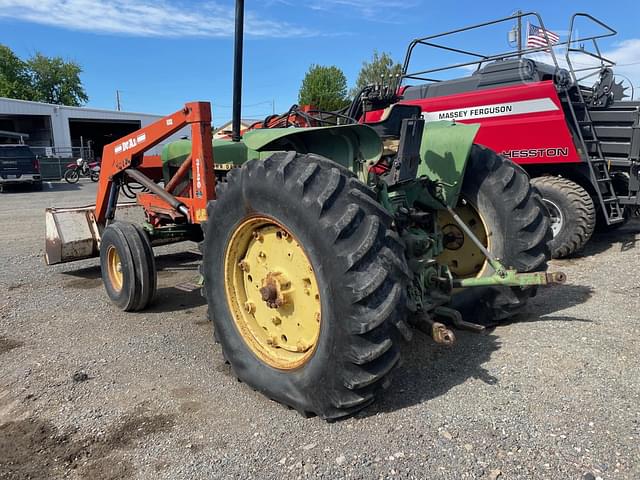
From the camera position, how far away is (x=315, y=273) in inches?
100

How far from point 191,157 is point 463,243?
238 cm

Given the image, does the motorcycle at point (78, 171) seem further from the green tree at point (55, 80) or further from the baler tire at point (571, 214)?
the green tree at point (55, 80)

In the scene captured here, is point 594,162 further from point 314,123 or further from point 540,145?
point 314,123

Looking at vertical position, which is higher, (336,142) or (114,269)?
(336,142)

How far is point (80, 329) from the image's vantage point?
435 cm

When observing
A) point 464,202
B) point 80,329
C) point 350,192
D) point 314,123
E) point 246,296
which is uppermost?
point 314,123

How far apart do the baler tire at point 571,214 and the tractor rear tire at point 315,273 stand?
4.66m

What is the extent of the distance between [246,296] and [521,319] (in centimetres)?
231

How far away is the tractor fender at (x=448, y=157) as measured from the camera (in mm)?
3584

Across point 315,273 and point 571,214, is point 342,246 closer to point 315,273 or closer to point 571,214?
point 315,273

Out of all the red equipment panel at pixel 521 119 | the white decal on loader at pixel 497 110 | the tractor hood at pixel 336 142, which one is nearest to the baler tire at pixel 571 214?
the red equipment panel at pixel 521 119

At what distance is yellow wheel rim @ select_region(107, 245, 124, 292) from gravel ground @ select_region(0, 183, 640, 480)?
509 millimetres

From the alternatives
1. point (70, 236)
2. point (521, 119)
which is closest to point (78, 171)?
point (70, 236)

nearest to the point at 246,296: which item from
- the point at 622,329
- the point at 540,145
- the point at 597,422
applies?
the point at 597,422
